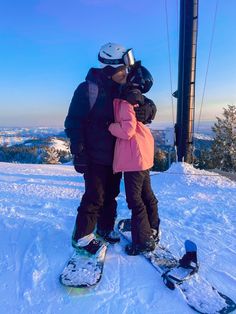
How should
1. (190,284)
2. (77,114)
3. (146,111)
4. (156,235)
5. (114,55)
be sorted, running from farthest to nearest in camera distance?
(156,235)
(146,111)
(114,55)
(77,114)
(190,284)

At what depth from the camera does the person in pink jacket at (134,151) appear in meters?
3.24

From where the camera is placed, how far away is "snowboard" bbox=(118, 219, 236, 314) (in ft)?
8.56

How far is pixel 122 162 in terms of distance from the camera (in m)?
3.32

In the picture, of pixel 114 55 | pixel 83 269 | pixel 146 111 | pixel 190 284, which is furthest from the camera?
pixel 146 111

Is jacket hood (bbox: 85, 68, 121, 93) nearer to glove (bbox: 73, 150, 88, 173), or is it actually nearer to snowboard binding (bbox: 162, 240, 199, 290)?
glove (bbox: 73, 150, 88, 173)

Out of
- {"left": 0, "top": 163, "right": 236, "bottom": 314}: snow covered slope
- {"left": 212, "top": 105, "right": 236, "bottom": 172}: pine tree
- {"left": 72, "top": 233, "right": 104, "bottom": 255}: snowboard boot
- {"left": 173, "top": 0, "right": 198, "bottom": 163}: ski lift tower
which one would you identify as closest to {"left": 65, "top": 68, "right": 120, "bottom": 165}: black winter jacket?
{"left": 72, "top": 233, "right": 104, "bottom": 255}: snowboard boot

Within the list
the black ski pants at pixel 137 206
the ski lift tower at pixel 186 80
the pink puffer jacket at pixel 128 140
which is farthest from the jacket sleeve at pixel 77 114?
the ski lift tower at pixel 186 80

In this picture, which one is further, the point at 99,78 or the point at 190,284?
the point at 99,78

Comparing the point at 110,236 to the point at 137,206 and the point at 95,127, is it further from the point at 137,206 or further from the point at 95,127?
the point at 95,127

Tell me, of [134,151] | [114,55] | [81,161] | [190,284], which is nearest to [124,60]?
[114,55]

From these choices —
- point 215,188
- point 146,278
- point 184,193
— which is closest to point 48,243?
point 146,278

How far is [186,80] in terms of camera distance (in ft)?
31.9

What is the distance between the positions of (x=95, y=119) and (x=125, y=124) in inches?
13.1

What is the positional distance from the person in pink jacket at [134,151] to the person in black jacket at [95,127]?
0.09m
